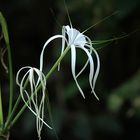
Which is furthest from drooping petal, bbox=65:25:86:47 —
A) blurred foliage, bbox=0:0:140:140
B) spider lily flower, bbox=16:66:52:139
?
blurred foliage, bbox=0:0:140:140

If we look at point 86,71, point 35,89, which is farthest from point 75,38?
point 86,71

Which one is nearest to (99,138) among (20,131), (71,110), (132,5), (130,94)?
(71,110)

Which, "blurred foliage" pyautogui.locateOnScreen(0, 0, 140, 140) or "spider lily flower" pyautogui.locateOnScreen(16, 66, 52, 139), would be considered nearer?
"spider lily flower" pyautogui.locateOnScreen(16, 66, 52, 139)

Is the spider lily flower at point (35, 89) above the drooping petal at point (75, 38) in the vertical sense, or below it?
below

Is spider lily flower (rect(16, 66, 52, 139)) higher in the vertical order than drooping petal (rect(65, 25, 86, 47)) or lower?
lower

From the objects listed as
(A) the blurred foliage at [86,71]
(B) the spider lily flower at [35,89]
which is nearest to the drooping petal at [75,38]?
(B) the spider lily flower at [35,89]

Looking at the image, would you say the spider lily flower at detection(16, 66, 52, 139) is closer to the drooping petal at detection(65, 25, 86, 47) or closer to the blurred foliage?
the drooping petal at detection(65, 25, 86, 47)

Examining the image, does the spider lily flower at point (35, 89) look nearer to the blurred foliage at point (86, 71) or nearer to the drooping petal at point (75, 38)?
the drooping petal at point (75, 38)

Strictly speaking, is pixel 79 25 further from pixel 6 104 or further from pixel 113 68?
pixel 6 104
